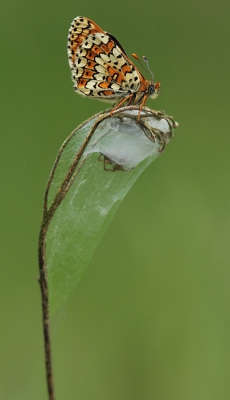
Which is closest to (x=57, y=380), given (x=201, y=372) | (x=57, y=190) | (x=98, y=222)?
(x=201, y=372)

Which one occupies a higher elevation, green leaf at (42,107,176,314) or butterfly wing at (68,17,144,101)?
butterfly wing at (68,17,144,101)

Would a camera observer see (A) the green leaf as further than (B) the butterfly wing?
No

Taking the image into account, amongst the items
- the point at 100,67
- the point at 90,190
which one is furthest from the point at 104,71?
the point at 90,190

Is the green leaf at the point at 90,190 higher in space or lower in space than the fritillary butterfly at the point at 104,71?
lower

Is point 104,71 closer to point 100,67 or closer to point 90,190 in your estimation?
point 100,67

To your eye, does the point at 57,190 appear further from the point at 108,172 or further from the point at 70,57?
the point at 70,57

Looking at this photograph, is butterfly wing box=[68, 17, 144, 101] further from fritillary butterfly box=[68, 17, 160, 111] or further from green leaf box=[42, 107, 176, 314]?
green leaf box=[42, 107, 176, 314]

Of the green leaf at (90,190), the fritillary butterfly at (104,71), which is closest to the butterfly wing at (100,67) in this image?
the fritillary butterfly at (104,71)

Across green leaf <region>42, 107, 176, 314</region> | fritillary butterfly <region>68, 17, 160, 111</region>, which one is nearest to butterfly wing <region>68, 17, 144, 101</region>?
fritillary butterfly <region>68, 17, 160, 111</region>

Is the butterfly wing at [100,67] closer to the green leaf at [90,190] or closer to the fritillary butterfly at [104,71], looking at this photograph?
the fritillary butterfly at [104,71]
